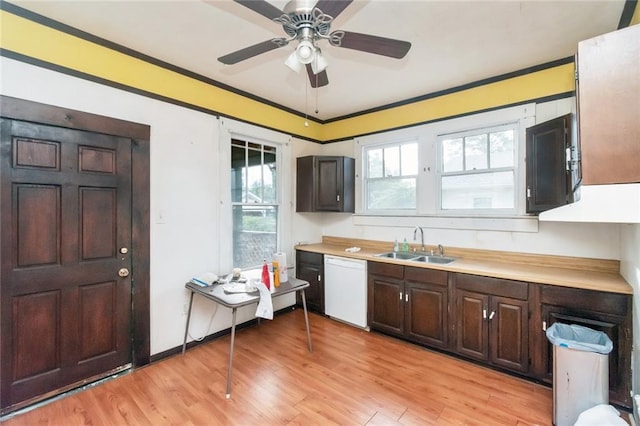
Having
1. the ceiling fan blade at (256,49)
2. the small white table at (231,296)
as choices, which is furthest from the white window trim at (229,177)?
the ceiling fan blade at (256,49)

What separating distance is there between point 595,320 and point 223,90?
13.1 feet

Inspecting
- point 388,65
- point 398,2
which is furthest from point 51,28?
point 388,65

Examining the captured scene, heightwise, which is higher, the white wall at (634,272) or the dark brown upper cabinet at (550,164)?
the dark brown upper cabinet at (550,164)

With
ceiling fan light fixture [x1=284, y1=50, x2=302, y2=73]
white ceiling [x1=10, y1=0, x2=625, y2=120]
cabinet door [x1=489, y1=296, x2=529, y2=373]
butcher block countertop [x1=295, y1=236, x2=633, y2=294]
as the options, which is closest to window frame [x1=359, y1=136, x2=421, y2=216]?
butcher block countertop [x1=295, y1=236, x2=633, y2=294]

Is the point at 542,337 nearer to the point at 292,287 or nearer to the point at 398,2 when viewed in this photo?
the point at 292,287

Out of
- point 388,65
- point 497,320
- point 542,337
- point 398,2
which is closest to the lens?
point 398,2

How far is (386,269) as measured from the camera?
3.13m

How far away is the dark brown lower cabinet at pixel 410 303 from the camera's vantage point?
2764mm

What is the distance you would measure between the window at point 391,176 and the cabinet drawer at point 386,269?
37.4 inches

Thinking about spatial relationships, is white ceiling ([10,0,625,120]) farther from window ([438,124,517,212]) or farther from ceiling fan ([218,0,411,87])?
window ([438,124,517,212])

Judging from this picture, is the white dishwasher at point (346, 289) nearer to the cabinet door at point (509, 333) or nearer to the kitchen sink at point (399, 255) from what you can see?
the kitchen sink at point (399, 255)

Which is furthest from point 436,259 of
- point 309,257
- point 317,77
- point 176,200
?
point 176,200

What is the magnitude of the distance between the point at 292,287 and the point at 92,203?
186 cm

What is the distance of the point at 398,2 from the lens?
1.87m
